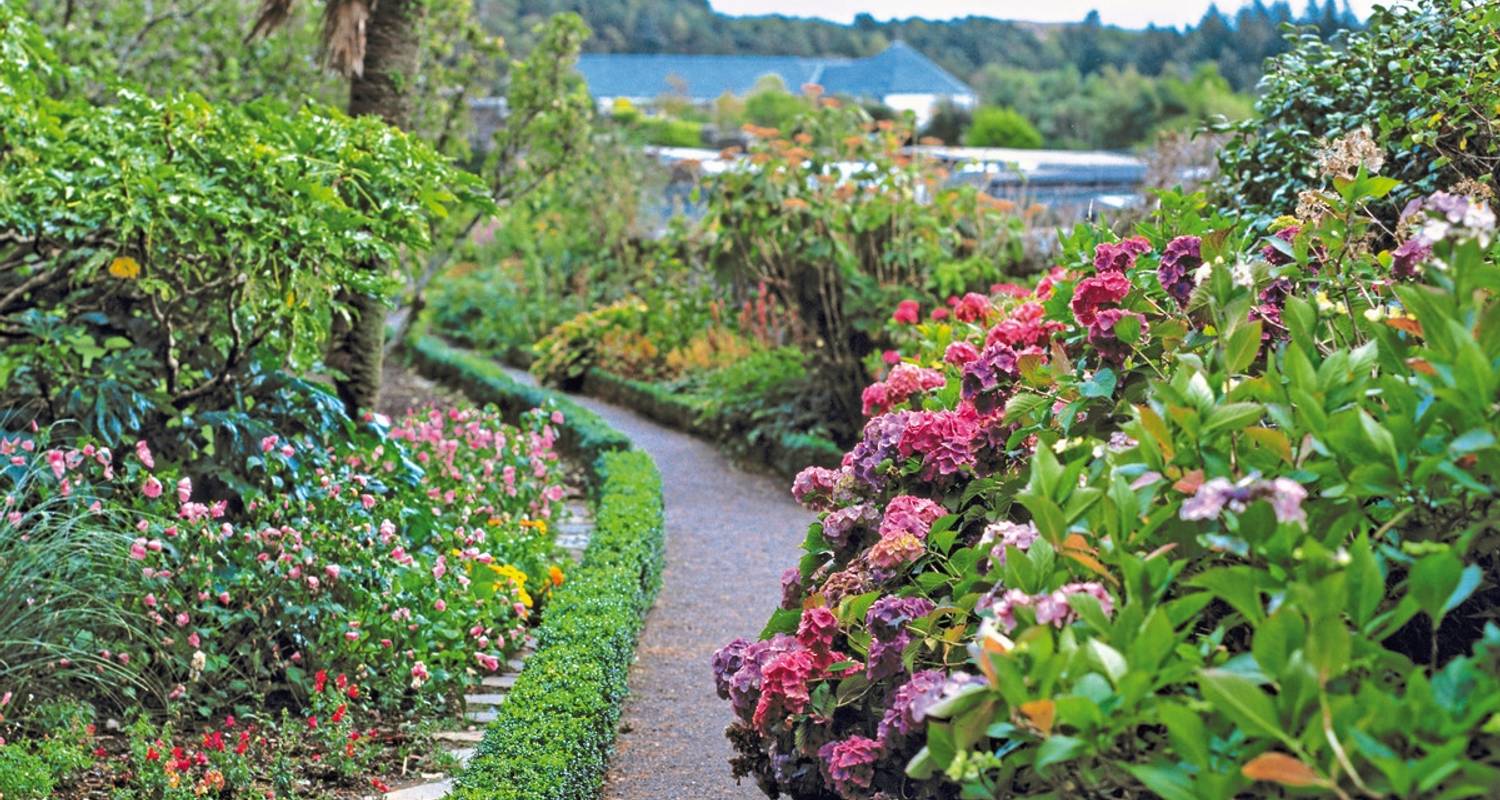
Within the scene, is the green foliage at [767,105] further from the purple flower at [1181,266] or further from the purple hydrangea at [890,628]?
the purple hydrangea at [890,628]

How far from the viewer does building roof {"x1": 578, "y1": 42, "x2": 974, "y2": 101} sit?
55125 millimetres

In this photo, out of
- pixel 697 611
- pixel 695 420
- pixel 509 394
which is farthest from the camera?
pixel 509 394

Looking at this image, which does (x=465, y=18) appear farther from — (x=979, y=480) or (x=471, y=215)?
(x=979, y=480)

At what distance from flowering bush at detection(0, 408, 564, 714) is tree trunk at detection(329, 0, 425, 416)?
2.67m

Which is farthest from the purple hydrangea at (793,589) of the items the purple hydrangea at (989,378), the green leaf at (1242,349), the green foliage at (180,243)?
the green foliage at (180,243)

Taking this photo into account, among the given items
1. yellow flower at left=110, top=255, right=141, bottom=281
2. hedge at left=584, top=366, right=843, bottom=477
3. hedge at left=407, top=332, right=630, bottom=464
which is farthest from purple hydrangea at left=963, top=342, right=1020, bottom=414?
hedge at left=584, top=366, right=843, bottom=477

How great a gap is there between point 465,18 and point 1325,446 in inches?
445

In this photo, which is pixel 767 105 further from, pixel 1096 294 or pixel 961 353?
pixel 1096 294

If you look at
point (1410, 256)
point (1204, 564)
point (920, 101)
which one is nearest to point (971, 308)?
point (1410, 256)

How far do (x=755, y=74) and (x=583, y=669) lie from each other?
193ft

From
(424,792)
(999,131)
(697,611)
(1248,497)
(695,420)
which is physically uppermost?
(999,131)

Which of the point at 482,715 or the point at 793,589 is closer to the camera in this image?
the point at 793,589

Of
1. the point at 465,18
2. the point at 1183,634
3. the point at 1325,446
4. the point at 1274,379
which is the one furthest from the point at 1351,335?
the point at 465,18

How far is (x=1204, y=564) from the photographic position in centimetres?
218
